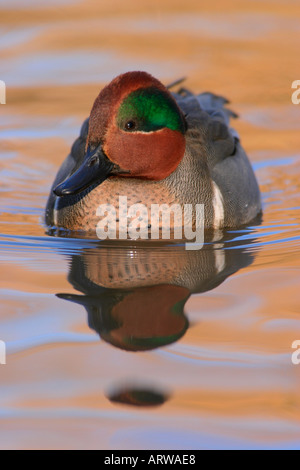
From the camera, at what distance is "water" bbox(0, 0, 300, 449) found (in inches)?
141

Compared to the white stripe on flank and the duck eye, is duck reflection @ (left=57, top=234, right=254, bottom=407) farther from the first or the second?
the duck eye

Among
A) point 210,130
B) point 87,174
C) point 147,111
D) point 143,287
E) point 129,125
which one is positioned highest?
point 210,130

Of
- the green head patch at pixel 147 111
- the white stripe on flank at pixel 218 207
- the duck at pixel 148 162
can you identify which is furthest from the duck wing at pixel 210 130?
the green head patch at pixel 147 111

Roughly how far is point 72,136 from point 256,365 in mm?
4844

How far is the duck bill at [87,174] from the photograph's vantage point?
5.45 m

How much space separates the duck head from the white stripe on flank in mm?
534

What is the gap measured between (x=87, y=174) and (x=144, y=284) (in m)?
0.95

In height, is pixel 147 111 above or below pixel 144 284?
above

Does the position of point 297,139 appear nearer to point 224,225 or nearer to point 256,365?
point 224,225

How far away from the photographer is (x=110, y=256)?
542 centimetres

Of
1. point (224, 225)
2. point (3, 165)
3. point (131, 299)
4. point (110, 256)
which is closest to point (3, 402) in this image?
point (131, 299)

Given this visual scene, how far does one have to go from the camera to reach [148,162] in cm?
567

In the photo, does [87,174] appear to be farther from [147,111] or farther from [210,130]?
[210,130]

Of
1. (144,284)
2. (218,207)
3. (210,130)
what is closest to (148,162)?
(218,207)
